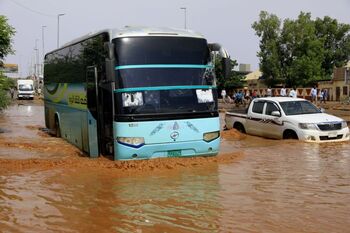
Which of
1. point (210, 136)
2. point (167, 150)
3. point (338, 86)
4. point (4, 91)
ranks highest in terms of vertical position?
point (4, 91)

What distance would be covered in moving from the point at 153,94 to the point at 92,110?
1890 mm

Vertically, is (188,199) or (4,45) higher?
(4,45)

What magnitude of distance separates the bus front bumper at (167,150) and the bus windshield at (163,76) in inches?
27.5

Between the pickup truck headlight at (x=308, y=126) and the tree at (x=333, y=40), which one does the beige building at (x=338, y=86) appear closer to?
the tree at (x=333, y=40)

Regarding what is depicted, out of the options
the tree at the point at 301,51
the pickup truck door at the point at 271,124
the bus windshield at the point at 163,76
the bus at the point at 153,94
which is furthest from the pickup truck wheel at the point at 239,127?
the tree at the point at 301,51

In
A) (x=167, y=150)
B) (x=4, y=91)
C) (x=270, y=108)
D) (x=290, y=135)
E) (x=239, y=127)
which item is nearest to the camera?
(x=167, y=150)

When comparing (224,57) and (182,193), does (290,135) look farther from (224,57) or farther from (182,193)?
(182,193)

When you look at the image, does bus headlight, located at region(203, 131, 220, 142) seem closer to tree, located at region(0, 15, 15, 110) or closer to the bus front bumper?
the bus front bumper

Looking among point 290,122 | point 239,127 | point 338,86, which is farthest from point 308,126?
point 338,86

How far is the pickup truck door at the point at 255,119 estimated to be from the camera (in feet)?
52.3

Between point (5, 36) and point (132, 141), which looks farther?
point (5, 36)

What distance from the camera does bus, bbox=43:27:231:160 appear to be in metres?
9.75

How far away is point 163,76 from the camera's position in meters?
9.98

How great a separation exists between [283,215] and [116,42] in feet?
16.8
